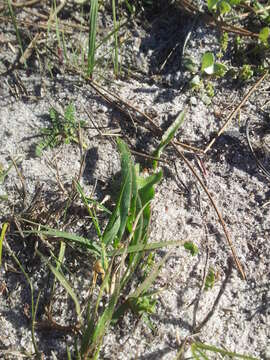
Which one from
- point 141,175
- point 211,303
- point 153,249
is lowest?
point 211,303

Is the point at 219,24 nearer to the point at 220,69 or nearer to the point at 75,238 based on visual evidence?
the point at 220,69

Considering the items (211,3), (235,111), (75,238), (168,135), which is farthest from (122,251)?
(211,3)

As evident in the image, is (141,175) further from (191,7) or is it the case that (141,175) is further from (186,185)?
(191,7)

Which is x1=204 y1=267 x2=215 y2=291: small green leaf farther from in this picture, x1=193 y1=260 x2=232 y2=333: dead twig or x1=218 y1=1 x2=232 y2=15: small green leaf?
x1=218 y1=1 x2=232 y2=15: small green leaf

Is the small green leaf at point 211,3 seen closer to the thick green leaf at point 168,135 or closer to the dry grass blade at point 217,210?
the thick green leaf at point 168,135

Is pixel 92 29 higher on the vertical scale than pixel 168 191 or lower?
higher

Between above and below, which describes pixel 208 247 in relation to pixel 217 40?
below

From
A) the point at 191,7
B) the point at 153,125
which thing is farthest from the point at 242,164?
the point at 191,7
